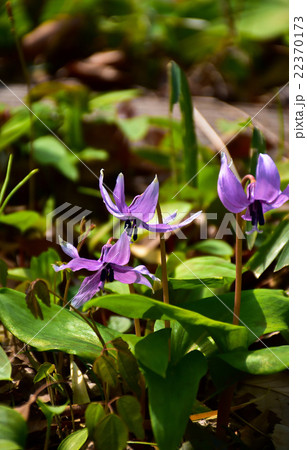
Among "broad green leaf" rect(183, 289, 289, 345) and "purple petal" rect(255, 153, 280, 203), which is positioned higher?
"purple petal" rect(255, 153, 280, 203)

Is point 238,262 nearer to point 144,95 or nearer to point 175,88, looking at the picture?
point 175,88

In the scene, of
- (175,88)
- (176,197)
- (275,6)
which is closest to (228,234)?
(176,197)

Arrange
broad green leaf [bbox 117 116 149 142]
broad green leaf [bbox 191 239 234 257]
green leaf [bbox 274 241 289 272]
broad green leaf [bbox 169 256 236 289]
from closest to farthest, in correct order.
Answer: broad green leaf [bbox 169 256 236 289] → green leaf [bbox 274 241 289 272] → broad green leaf [bbox 191 239 234 257] → broad green leaf [bbox 117 116 149 142]

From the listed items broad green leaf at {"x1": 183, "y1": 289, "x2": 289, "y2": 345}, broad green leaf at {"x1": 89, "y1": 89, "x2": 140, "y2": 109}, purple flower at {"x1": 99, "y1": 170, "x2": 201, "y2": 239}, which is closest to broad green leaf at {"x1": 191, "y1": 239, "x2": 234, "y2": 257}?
broad green leaf at {"x1": 183, "y1": 289, "x2": 289, "y2": 345}

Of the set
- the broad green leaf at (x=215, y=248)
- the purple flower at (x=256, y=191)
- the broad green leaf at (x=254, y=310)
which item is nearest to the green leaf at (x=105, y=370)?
the broad green leaf at (x=254, y=310)

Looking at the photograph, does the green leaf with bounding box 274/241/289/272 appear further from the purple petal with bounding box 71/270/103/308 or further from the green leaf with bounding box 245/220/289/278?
the purple petal with bounding box 71/270/103/308

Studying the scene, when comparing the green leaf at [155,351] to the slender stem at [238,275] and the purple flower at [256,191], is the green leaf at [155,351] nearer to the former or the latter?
the slender stem at [238,275]

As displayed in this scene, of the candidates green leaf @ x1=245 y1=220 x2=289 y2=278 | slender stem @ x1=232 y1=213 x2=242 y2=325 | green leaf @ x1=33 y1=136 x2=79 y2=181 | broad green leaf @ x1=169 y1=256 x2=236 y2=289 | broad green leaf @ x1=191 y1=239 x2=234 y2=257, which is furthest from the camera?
green leaf @ x1=33 y1=136 x2=79 y2=181
